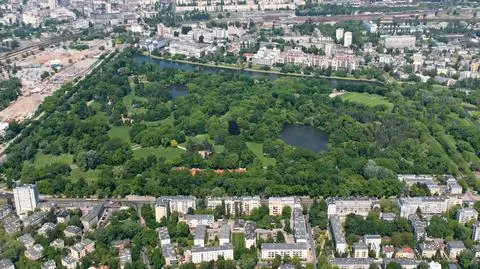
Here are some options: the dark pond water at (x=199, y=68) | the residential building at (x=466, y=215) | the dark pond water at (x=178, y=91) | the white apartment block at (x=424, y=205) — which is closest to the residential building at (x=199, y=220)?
the white apartment block at (x=424, y=205)

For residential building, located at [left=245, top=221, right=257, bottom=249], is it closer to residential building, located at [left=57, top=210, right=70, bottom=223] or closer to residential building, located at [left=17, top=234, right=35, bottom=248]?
residential building, located at [left=57, top=210, right=70, bottom=223]

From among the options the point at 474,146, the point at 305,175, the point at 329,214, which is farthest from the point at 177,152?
the point at 474,146

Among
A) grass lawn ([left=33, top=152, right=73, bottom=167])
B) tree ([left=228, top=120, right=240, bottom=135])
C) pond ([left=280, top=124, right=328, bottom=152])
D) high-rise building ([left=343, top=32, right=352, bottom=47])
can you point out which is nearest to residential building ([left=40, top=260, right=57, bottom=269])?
grass lawn ([left=33, top=152, right=73, bottom=167])

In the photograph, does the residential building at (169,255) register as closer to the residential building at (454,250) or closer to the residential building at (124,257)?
the residential building at (124,257)

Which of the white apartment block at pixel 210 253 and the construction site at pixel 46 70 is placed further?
the construction site at pixel 46 70

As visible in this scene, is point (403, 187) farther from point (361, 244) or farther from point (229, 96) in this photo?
point (229, 96)

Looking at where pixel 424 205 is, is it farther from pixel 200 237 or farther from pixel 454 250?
pixel 200 237
